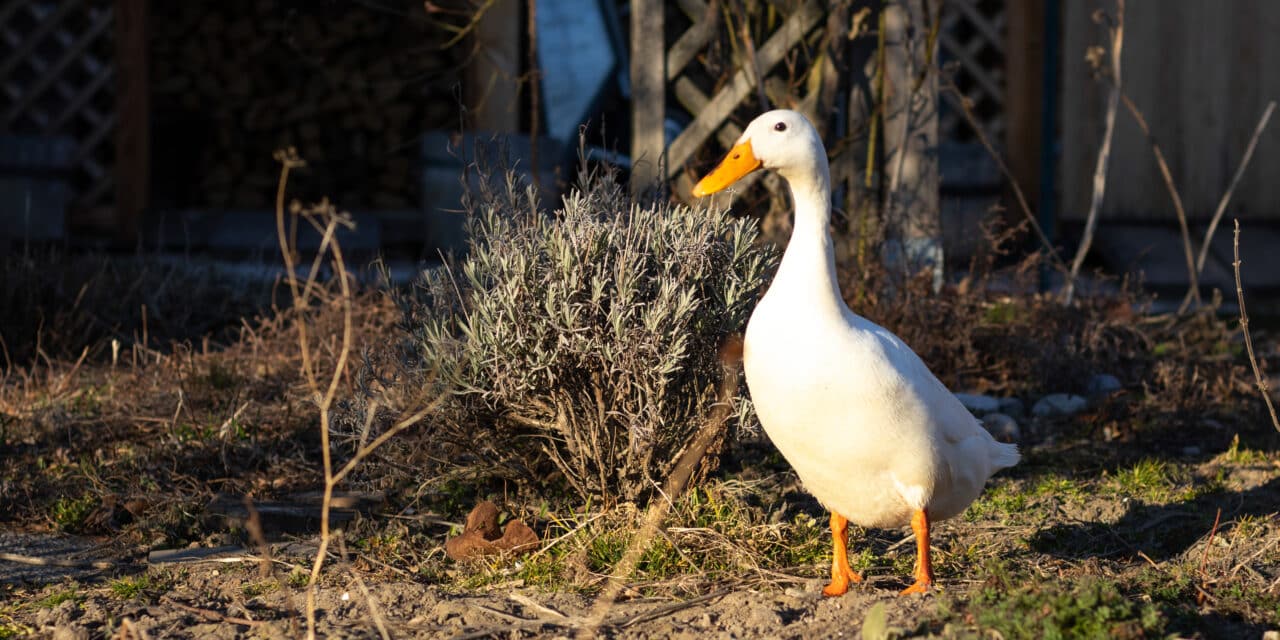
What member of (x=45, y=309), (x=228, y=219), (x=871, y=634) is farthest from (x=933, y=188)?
(x=228, y=219)

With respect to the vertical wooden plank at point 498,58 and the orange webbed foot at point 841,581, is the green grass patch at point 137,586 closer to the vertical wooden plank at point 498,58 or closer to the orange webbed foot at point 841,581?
the orange webbed foot at point 841,581

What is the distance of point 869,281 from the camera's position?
468 centimetres

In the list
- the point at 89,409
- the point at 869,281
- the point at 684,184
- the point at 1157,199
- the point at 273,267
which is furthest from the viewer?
the point at 1157,199

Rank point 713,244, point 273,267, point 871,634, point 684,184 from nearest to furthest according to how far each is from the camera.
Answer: point 871,634 < point 713,244 < point 684,184 < point 273,267

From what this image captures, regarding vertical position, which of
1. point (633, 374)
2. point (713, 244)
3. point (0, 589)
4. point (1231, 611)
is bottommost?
point (0, 589)

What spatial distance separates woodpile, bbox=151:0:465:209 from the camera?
8.72m

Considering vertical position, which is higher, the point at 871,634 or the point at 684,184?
the point at 684,184

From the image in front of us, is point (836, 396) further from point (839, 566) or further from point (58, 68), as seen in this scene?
point (58, 68)

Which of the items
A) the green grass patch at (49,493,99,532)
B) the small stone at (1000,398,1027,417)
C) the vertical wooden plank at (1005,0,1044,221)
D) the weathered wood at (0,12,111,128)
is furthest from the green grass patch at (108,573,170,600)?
the weathered wood at (0,12,111,128)

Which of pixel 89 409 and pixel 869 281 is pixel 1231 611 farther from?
pixel 89 409

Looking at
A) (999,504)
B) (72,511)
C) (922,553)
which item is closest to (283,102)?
Answer: (72,511)

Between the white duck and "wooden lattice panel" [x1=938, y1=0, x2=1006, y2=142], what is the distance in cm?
550

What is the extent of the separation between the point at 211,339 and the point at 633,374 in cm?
291

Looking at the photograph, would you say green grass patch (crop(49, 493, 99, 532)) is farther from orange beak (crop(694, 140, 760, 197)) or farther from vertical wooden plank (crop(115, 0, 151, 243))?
vertical wooden plank (crop(115, 0, 151, 243))
